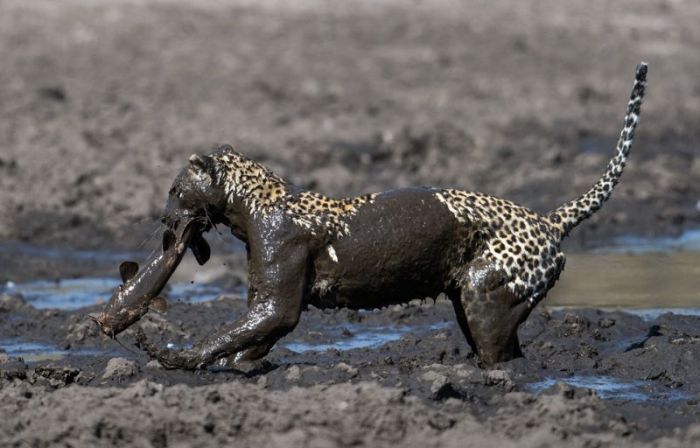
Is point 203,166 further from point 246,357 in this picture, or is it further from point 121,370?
point 121,370

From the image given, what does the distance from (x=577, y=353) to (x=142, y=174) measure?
7.89m

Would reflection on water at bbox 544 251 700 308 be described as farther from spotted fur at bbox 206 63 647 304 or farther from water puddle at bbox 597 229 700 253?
spotted fur at bbox 206 63 647 304

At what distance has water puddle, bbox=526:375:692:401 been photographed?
9094 mm

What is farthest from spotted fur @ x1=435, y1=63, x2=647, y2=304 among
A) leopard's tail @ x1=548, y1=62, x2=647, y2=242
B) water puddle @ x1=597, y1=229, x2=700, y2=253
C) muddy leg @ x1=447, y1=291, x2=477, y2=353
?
water puddle @ x1=597, y1=229, x2=700, y2=253

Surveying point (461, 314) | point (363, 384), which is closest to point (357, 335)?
point (461, 314)

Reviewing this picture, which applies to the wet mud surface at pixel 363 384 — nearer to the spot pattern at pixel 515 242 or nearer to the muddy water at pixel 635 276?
the spot pattern at pixel 515 242

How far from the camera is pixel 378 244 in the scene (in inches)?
361

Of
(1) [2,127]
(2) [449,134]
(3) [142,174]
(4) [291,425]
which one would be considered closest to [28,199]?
(3) [142,174]

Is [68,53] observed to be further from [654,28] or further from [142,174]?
[654,28]

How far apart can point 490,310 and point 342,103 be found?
1235cm

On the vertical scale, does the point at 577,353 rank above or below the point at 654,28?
below

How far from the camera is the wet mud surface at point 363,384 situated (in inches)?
299

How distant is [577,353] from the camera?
33.8 ft

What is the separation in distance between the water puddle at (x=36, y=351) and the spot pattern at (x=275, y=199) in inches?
81.4
